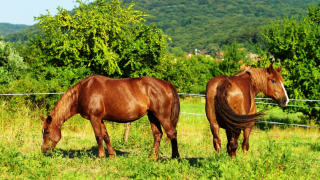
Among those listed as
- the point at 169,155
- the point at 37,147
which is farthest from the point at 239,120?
the point at 37,147

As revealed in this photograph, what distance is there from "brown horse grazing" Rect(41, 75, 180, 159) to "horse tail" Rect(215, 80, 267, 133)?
1.49m

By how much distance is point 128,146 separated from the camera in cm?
809

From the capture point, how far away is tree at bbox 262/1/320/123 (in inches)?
545

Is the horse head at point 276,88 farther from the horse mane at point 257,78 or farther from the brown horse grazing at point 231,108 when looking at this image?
the brown horse grazing at point 231,108

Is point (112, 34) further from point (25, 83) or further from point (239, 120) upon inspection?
point (239, 120)

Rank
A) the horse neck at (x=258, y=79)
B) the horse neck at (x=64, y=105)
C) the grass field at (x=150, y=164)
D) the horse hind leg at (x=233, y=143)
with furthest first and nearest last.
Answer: the horse neck at (x=64, y=105) < the horse neck at (x=258, y=79) < the horse hind leg at (x=233, y=143) < the grass field at (x=150, y=164)

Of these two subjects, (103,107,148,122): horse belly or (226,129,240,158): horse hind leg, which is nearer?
(226,129,240,158): horse hind leg

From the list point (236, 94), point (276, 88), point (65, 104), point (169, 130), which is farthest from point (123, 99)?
point (276, 88)

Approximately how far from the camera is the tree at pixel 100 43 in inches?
400

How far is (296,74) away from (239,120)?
35.0 feet

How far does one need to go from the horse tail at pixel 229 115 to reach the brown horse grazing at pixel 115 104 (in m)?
1.49

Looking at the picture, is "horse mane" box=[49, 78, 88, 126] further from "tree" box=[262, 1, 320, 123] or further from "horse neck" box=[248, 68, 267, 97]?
"tree" box=[262, 1, 320, 123]

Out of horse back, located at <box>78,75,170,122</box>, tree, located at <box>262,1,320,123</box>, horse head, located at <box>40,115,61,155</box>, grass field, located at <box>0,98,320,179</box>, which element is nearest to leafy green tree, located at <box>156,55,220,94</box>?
grass field, located at <box>0,98,320,179</box>

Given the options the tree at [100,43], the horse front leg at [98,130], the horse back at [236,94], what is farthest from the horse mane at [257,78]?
the tree at [100,43]
